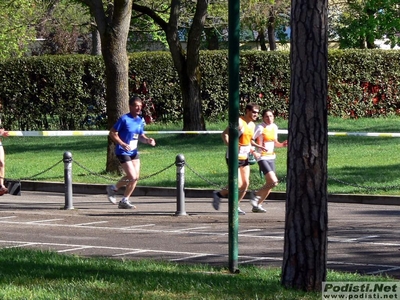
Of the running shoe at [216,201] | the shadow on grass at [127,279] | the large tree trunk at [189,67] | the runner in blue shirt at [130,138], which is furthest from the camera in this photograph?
the large tree trunk at [189,67]

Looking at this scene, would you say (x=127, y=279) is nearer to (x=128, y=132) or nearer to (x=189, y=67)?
(x=128, y=132)

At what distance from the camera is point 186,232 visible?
14.1 metres

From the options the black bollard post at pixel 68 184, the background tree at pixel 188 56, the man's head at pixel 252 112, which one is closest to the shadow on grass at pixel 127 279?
the man's head at pixel 252 112

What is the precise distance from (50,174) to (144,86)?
453 inches

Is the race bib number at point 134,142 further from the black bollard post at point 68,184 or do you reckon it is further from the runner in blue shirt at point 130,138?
the black bollard post at point 68,184

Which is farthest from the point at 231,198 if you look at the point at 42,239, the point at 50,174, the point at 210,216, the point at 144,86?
the point at 144,86

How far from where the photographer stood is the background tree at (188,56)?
94.5 feet

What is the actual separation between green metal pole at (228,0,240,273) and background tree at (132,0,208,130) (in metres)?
19.1

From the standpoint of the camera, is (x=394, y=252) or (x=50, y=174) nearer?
(x=394, y=252)

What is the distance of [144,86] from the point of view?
1339 inches

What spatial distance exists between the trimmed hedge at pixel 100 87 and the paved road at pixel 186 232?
14.9m

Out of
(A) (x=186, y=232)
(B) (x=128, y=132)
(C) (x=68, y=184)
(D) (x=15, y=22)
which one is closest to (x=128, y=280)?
(A) (x=186, y=232)

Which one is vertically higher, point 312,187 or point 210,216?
point 312,187

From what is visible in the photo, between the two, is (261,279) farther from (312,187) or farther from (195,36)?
(195,36)
